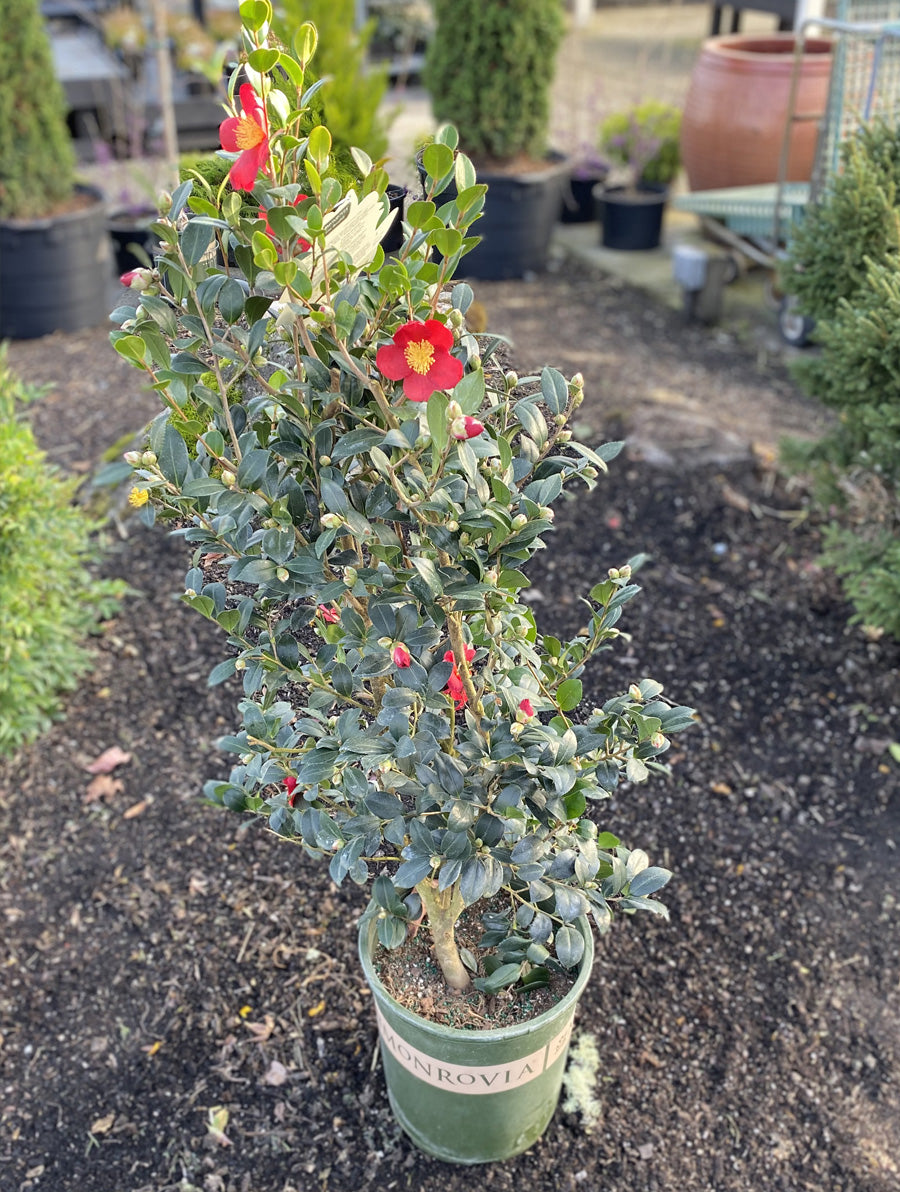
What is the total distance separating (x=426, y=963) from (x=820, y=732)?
1350 mm

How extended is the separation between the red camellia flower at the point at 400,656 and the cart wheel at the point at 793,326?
374 centimetres

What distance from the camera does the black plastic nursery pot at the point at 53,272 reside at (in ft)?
14.7

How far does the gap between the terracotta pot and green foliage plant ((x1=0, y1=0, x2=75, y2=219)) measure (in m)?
3.17

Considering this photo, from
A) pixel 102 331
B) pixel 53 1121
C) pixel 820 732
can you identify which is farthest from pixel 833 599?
pixel 102 331

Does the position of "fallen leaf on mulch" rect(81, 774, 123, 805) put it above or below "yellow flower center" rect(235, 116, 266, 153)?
below

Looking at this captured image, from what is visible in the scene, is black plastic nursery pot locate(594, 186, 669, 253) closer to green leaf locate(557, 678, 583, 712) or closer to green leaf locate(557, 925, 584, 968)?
green leaf locate(557, 678, 583, 712)

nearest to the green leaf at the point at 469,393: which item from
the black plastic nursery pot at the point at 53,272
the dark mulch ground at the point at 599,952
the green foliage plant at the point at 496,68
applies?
the dark mulch ground at the point at 599,952

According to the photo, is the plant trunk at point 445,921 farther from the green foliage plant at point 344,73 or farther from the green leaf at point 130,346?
the green foliage plant at point 344,73

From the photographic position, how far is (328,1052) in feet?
6.52

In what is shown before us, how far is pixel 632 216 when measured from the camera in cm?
557

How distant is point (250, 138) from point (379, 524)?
0.45 m

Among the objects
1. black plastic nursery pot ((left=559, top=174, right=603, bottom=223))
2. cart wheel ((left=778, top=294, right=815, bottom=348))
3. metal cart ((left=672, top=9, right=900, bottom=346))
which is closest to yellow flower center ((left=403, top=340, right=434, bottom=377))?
A: metal cart ((left=672, top=9, right=900, bottom=346))

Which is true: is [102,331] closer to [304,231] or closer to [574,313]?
[574,313]

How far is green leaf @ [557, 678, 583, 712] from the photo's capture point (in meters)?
1.38
